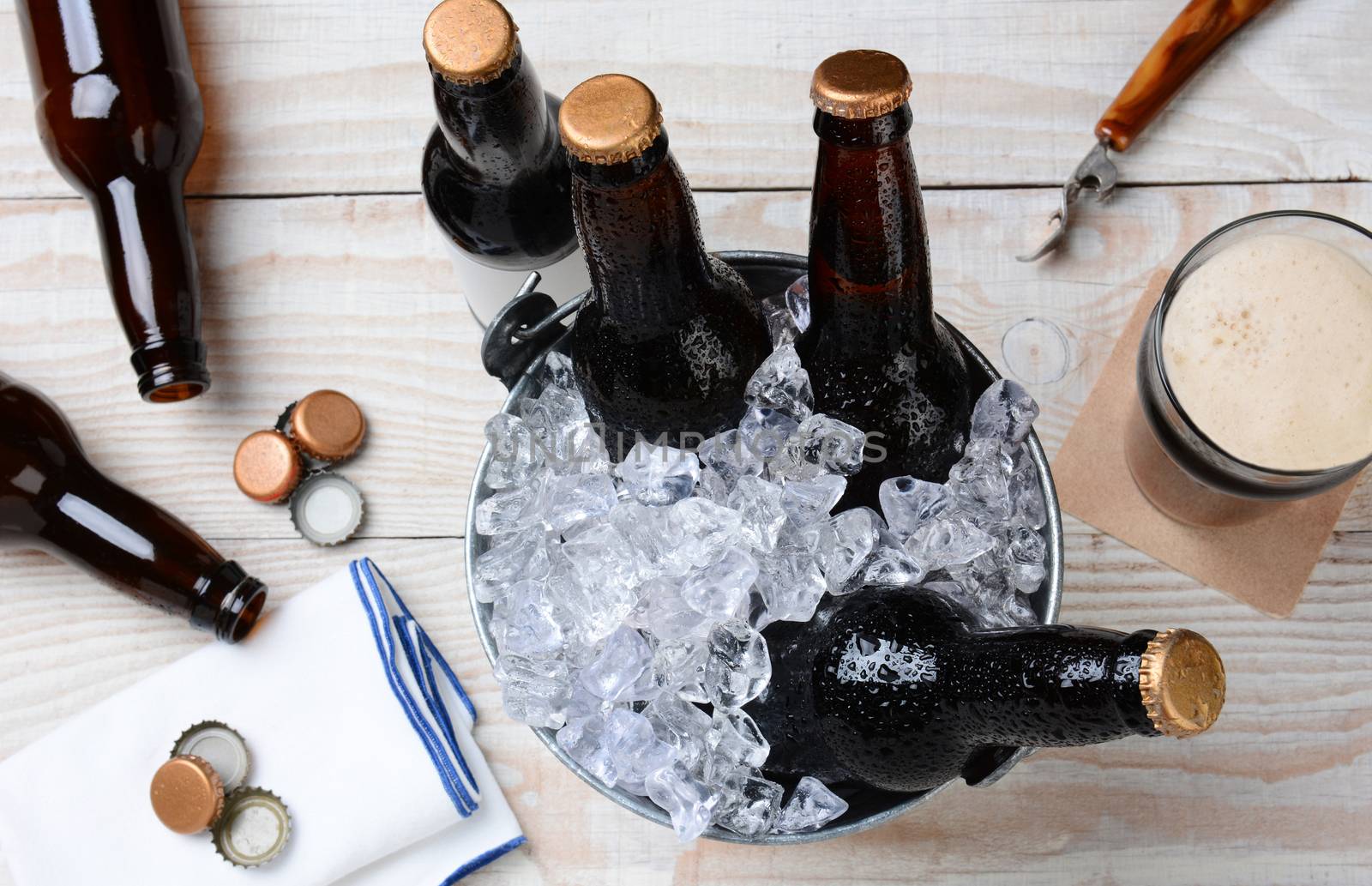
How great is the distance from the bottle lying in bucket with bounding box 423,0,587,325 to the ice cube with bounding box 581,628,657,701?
12.8 inches

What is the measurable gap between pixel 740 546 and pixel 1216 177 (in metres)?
0.67

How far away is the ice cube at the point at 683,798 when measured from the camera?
73 cm

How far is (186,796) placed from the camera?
993 mm

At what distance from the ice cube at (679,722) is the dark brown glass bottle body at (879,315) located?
0.19m

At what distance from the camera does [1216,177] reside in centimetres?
108

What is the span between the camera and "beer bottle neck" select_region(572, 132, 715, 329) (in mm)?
608

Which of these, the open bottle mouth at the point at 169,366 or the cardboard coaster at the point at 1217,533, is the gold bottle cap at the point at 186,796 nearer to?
the open bottle mouth at the point at 169,366

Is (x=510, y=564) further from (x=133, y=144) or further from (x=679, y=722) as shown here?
(x=133, y=144)

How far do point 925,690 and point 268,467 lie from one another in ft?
2.21

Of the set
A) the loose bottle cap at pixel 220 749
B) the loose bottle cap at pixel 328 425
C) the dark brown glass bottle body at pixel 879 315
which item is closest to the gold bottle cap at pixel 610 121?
the dark brown glass bottle body at pixel 879 315

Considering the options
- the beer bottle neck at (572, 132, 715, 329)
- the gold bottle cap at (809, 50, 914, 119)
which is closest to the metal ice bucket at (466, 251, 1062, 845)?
the beer bottle neck at (572, 132, 715, 329)

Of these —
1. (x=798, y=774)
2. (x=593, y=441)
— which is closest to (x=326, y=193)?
(x=593, y=441)

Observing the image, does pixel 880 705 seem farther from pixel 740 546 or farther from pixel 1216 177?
pixel 1216 177

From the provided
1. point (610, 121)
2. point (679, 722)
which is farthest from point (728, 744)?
point (610, 121)
